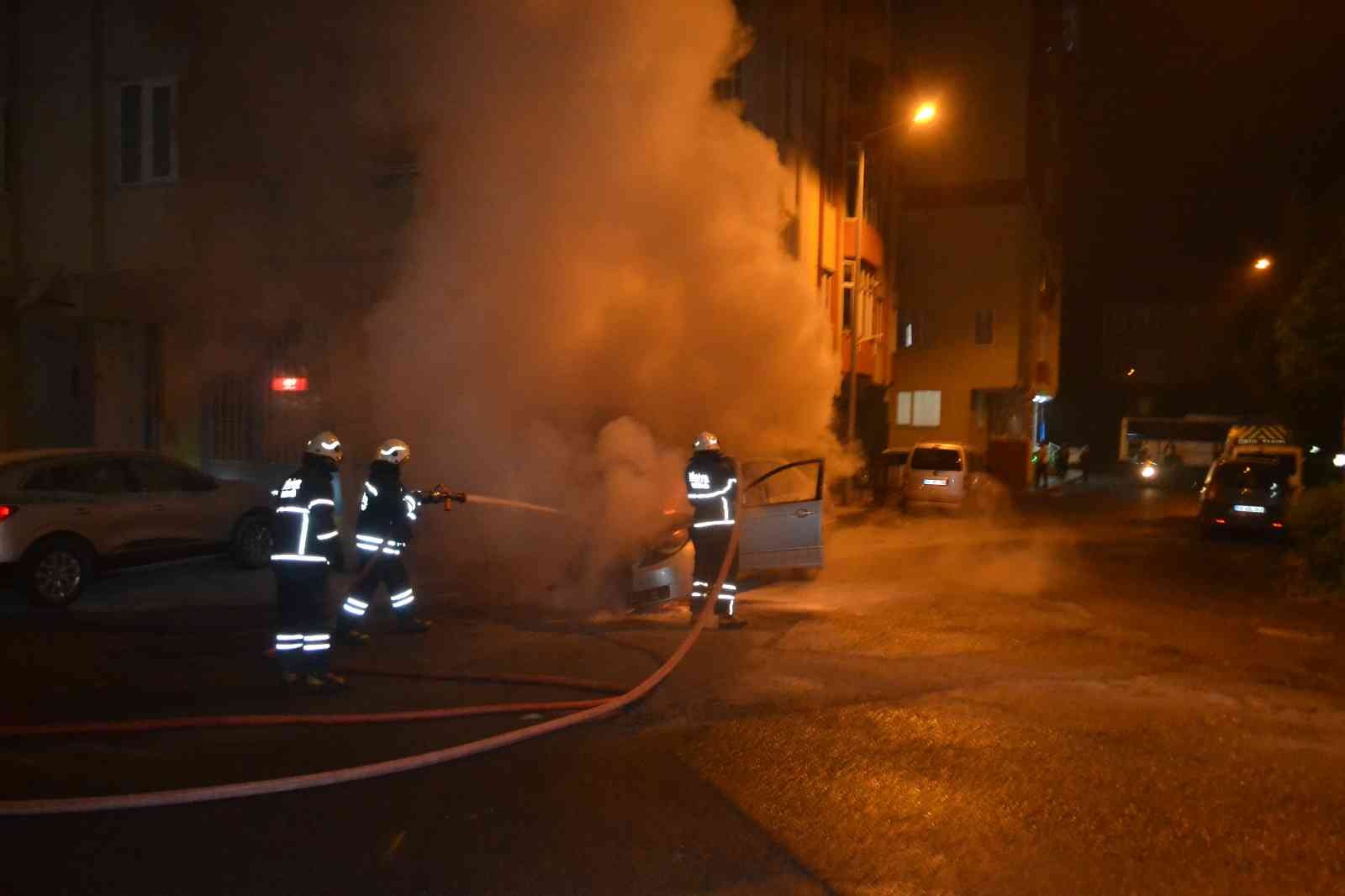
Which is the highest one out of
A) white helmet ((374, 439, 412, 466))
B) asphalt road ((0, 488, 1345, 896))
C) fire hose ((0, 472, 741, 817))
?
white helmet ((374, 439, 412, 466))

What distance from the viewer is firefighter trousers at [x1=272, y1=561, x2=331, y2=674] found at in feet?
20.9

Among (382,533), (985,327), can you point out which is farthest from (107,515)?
(985,327)

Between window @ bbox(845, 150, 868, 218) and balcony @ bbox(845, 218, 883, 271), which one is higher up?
window @ bbox(845, 150, 868, 218)

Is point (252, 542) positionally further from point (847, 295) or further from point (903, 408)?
point (903, 408)

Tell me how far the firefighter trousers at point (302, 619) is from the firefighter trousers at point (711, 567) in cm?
311

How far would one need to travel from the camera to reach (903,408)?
108ft

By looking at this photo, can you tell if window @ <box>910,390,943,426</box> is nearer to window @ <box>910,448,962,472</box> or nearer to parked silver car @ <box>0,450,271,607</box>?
window @ <box>910,448,962,472</box>

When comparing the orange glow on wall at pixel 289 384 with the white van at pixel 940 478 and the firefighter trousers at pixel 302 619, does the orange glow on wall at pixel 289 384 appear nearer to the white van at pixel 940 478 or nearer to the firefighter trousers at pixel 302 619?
the firefighter trousers at pixel 302 619

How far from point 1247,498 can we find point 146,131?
16.2 m

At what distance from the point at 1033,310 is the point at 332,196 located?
24016mm

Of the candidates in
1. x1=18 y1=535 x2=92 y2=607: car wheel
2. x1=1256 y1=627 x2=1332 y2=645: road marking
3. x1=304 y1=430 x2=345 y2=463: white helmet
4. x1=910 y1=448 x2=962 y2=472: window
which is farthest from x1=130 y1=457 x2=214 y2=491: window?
x1=910 y1=448 x2=962 y2=472: window

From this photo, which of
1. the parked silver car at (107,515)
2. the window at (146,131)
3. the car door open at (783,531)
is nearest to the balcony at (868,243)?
the car door open at (783,531)

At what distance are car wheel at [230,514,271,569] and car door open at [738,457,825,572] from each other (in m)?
4.83

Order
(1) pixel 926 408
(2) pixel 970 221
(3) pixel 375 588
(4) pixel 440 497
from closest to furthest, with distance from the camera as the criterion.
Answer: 1. (3) pixel 375 588
2. (4) pixel 440 497
3. (2) pixel 970 221
4. (1) pixel 926 408
